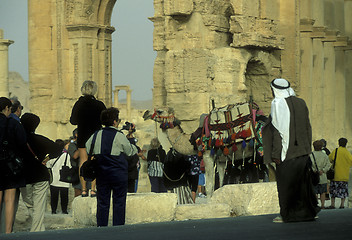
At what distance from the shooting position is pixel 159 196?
11836mm

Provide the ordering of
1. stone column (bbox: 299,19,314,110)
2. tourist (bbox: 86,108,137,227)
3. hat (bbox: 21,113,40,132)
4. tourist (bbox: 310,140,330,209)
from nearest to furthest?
1. tourist (bbox: 86,108,137,227)
2. hat (bbox: 21,113,40,132)
3. tourist (bbox: 310,140,330,209)
4. stone column (bbox: 299,19,314,110)

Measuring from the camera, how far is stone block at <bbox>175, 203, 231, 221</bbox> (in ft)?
40.2

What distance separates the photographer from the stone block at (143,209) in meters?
11.6

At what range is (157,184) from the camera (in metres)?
16.8

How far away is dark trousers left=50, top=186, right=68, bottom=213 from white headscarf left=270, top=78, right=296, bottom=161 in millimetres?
7258

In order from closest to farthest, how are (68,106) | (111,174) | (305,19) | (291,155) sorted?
(291,155) → (111,174) → (305,19) → (68,106)

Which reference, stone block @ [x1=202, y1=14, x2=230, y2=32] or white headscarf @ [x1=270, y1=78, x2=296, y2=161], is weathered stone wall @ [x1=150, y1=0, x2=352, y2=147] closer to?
stone block @ [x1=202, y1=14, x2=230, y2=32]

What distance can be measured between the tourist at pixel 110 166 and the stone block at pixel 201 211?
6.47 ft

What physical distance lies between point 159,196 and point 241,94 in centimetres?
855

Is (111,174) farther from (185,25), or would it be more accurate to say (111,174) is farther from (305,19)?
(305,19)

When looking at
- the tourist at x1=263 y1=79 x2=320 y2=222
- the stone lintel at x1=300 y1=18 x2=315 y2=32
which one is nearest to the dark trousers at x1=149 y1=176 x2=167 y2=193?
the tourist at x1=263 y1=79 x2=320 y2=222

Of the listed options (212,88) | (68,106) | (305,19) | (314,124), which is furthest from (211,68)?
(68,106)

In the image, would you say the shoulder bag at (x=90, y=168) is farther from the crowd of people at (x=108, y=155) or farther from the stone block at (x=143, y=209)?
the stone block at (x=143, y=209)

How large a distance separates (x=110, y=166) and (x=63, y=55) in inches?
806
